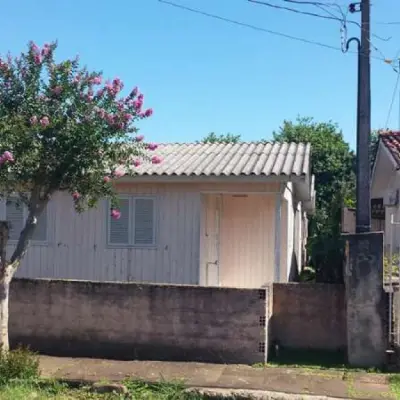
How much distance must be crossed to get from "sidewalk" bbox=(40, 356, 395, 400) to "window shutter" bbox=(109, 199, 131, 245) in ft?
10.4

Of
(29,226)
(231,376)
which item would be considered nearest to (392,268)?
(231,376)

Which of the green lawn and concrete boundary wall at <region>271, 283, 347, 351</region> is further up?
concrete boundary wall at <region>271, 283, 347, 351</region>

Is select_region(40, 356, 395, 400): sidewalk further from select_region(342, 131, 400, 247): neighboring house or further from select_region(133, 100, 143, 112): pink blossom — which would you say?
select_region(342, 131, 400, 247): neighboring house

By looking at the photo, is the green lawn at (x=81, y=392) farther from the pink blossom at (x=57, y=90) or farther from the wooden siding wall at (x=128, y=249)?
the wooden siding wall at (x=128, y=249)

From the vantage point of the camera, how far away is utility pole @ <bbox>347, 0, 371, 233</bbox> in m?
8.65

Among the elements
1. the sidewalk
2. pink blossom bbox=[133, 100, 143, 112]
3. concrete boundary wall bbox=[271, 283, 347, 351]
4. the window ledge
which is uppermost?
pink blossom bbox=[133, 100, 143, 112]


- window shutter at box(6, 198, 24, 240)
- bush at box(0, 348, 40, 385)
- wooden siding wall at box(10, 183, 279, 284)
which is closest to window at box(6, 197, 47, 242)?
window shutter at box(6, 198, 24, 240)

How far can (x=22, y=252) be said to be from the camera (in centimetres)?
761

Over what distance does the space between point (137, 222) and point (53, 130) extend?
161 inches

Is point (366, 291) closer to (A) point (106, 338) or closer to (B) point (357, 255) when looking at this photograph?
(B) point (357, 255)

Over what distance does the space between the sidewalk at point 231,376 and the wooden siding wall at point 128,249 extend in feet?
9.35

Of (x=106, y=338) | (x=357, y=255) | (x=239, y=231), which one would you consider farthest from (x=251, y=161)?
(x=106, y=338)

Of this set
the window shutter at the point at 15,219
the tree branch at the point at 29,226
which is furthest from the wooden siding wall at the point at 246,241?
the tree branch at the point at 29,226

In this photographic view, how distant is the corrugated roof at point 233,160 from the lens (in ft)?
33.9
